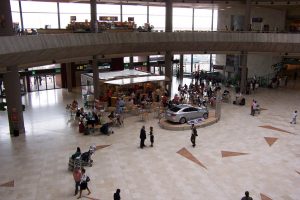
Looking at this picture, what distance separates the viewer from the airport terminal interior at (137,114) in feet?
53.2

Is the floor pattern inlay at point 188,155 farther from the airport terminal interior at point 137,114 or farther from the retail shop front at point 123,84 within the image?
the retail shop front at point 123,84

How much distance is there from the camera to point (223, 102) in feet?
109

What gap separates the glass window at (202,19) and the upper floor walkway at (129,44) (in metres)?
13.9

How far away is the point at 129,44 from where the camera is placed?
95.2 ft

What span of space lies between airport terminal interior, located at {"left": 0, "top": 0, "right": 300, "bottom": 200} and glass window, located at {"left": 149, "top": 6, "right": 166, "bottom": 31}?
0.60ft

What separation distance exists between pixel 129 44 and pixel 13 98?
36.3ft

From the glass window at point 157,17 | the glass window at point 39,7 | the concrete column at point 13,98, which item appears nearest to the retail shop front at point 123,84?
the concrete column at point 13,98

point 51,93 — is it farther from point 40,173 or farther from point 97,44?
point 40,173

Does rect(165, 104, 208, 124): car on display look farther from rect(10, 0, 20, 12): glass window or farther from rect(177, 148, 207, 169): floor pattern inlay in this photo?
rect(10, 0, 20, 12): glass window

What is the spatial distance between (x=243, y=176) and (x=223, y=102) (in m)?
16.9

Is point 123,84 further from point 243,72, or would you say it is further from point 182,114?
point 243,72

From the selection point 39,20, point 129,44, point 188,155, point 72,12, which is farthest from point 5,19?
point 72,12

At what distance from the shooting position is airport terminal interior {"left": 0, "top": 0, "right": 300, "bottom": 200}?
53.2 ft

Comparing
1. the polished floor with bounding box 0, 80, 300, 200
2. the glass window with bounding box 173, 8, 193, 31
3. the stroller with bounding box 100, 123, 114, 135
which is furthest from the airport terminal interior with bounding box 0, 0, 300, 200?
the glass window with bounding box 173, 8, 193, 31
